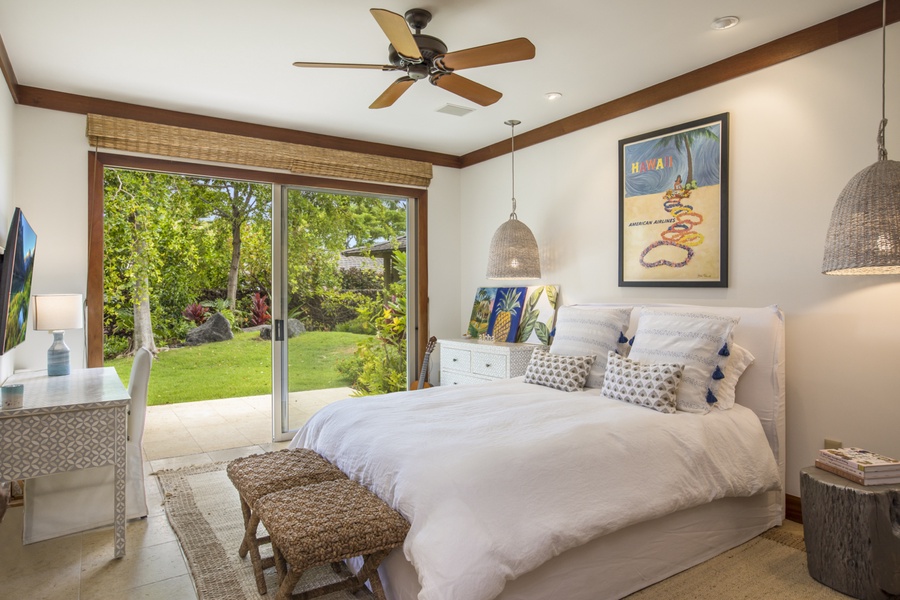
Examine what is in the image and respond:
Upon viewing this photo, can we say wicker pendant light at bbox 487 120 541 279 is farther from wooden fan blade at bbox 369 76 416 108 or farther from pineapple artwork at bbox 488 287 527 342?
wooden fan blade at bbox 369 76 416 108

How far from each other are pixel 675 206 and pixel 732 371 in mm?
1166

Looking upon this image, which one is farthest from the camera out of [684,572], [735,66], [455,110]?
[455,110]

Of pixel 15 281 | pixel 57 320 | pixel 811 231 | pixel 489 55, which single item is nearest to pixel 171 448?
pixel 57 320

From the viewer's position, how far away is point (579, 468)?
2088 millimetres

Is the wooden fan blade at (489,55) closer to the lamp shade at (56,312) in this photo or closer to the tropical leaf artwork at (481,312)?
the lamp shade at (56,312)

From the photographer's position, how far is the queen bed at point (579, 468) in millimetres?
1808

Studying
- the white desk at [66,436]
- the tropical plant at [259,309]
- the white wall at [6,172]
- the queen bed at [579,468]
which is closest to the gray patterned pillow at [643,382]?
the queen bed at [579,468]

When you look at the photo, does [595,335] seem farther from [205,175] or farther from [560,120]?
[205,175]

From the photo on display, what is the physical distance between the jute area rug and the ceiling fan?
7.60 ft

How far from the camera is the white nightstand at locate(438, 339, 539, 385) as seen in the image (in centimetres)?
414

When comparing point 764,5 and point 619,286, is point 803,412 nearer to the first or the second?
point 619,286

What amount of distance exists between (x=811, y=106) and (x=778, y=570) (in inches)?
90.4

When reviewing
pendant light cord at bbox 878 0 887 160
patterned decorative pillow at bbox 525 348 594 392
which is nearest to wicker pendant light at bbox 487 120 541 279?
patterned decorative pillow at bbox 525 348 594 392

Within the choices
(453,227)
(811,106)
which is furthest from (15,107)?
(811,106)
